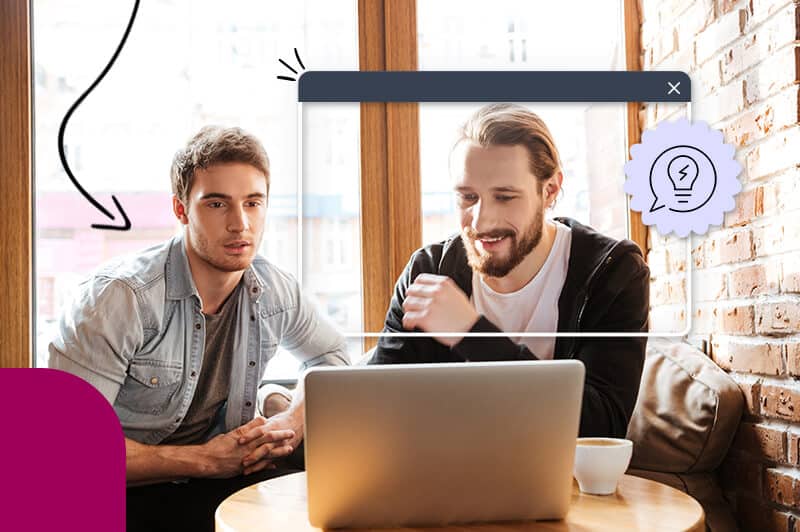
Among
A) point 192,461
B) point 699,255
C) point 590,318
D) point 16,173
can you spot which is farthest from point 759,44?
point 16,173

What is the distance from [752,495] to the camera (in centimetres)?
199

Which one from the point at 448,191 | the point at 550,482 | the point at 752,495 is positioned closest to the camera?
the point at 550,482

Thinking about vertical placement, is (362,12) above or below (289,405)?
above

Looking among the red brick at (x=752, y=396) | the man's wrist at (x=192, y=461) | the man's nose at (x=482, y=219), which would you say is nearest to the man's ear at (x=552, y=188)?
the man's nose at (x=482, y=219)

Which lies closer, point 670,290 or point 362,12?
point 670,290

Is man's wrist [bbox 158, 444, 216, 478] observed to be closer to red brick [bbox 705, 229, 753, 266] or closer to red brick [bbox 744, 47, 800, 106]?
red brick [bbox 705, 229, 753, 266]

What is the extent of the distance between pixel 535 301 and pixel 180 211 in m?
1.01

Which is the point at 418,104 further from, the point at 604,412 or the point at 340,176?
the point at 604,412

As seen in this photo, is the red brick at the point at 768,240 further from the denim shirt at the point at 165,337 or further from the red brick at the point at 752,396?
the denim shirt at the point at 165,337

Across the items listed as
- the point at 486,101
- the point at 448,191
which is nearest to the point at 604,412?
the point at 448,191

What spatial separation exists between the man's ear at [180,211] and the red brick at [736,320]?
1.44 meters

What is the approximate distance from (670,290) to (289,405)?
1.08 m

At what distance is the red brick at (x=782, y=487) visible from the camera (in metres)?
1.83

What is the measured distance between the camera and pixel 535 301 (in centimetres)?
226
